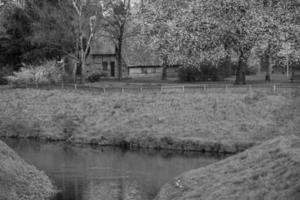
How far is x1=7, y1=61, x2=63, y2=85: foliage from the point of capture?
6906 centimetres

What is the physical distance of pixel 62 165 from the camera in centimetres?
3950

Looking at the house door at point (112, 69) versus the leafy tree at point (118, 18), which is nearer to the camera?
the leafy tree at point (118, 18)

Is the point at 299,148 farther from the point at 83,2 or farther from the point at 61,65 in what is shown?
the point at 61,65

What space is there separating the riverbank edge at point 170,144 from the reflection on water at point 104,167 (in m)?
1.66

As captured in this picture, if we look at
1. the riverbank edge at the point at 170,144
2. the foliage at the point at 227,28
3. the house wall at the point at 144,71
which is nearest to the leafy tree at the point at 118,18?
the foliage at the point at 227,28

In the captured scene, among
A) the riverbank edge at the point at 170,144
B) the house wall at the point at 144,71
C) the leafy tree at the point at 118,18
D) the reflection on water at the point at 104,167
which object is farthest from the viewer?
the house wall at the point at 144,71

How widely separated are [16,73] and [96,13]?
40.0ft

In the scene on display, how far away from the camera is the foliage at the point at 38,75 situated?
6906 cm

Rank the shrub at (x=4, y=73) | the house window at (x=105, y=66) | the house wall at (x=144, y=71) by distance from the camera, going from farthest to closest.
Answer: the house wall at (x=144, y=71), the house window at (x=105, y=66), the shrub at (x=4, y=73)

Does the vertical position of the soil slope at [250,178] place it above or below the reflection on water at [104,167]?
above

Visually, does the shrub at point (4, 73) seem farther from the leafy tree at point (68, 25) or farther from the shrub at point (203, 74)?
the shrub at point (203, 74)

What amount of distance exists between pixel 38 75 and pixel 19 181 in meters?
41.9

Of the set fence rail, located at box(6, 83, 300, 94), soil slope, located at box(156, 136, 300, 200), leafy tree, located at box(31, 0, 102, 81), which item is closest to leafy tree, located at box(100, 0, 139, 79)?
leafy tree, located at box(31, 0, 102, 81)

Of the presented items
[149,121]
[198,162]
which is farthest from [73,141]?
[198,162]
